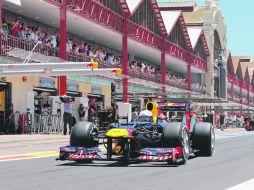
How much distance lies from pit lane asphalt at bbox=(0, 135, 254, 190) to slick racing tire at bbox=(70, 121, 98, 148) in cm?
45

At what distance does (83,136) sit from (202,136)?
3.05 metres

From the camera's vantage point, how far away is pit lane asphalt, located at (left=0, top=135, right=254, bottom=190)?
8.77 meters

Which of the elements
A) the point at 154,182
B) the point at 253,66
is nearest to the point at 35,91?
the point at 154,182

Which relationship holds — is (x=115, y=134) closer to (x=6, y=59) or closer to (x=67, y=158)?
(x=67, y=158)

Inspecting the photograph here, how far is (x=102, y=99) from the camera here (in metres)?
45.8

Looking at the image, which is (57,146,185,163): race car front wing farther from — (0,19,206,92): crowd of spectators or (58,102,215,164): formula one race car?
(0,19,206,92): crowd of spectators

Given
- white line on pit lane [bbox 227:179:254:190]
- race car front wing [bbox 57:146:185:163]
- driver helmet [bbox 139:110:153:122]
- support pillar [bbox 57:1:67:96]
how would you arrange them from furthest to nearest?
support pillar [bbox 57:1:67:96]
driver helmet [bbox 139:110:153:122]
race car front wing [bbox 57:146:185:163]
white line on pit lane [bbox 227:179:254:190]

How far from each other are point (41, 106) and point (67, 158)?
899 inches

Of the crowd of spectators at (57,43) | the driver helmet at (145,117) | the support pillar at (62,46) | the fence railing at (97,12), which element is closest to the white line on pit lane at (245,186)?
the driver helmet at (145,117)

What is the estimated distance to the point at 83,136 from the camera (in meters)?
12.6

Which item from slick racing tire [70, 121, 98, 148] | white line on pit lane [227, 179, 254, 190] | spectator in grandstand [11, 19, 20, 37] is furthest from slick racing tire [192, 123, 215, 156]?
spectator in grandstand [11, 19, 20, 37]

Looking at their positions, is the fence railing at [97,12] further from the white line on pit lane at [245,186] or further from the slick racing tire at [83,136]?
the white line on pit lane at [245,186]

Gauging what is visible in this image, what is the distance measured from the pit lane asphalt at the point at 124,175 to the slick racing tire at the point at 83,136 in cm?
45

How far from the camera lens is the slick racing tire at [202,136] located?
14117 mm
